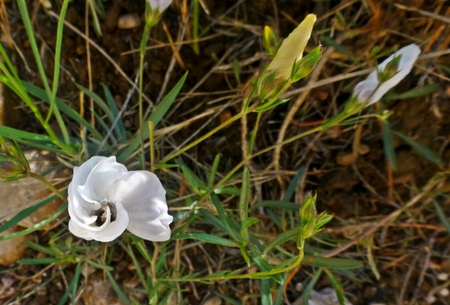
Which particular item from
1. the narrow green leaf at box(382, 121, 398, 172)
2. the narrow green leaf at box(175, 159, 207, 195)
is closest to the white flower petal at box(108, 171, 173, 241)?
the narrow green leaf at box(175, 159, 207, 195)

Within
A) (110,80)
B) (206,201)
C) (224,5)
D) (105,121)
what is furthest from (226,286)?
(224,5)

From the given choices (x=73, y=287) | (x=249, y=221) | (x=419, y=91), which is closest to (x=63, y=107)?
(x=73, y=287)

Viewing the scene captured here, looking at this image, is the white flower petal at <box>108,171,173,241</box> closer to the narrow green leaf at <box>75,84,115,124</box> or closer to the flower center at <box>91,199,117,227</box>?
the flower center at <box>91,199,117,227</box>

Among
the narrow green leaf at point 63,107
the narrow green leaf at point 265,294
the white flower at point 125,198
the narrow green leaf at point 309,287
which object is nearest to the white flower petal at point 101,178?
the white flower at point 125,198

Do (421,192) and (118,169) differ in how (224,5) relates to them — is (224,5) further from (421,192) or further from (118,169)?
(421,192)

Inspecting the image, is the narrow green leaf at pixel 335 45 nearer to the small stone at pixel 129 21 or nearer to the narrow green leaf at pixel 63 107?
the small stone at pixel 129 21

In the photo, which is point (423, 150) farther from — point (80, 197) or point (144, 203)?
point (80, 197)
